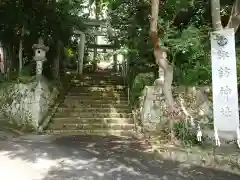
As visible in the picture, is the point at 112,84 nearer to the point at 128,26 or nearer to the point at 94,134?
the point at 128,26

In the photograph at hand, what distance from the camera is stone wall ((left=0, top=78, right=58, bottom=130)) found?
33.4ft

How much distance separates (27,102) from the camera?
10.4 meters

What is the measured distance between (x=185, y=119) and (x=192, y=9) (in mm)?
5125

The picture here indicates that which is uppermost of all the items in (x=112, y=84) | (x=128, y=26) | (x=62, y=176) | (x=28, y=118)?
(x=128, y=26)

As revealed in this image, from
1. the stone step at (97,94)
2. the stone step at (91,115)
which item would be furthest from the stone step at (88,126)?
the stone step at (97,94)

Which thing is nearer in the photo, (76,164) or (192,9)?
(76,164)

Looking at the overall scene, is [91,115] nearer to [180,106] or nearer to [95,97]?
[95,97]

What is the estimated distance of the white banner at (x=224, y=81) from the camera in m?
Answer: 7.24

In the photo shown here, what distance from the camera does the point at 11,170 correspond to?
610 cm

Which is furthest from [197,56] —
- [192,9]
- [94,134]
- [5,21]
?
[5,21]

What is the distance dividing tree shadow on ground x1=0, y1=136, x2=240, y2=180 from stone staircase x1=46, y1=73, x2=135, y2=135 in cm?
144

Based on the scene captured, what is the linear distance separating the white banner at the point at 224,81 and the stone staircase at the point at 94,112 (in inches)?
141

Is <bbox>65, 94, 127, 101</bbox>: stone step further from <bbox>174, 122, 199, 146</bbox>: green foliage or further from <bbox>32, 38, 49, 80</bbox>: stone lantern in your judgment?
<bbox>174, 122, 199, 146</bbox>: green foliage

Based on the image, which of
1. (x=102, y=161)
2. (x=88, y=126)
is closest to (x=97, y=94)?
(x=88, y=126)
